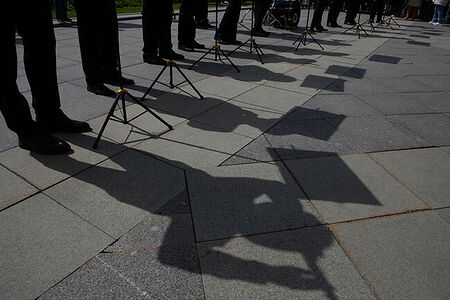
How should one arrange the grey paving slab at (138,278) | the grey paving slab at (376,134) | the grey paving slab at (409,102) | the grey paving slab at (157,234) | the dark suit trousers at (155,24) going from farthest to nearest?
the dark suit trousers at (155,24), the grey paving slab at (409,102), the grey paving slab at (376,134), the grey paving slab at (157,234), the grey paving slab at (138,278)

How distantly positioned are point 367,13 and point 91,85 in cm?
2274

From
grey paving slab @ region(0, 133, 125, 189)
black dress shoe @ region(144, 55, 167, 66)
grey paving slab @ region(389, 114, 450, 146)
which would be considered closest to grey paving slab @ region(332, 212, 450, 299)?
grey paving slab @ region(389, 114, 450, 146)

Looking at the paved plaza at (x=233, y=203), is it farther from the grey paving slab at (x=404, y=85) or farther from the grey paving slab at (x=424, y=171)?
the grey paving slab at (x=404, y=85)

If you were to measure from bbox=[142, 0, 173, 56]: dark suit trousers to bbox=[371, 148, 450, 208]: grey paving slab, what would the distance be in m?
4.60

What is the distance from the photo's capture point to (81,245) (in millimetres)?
2139

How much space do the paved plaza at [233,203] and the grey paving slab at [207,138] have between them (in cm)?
2

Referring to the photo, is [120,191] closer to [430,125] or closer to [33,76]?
[33,76]

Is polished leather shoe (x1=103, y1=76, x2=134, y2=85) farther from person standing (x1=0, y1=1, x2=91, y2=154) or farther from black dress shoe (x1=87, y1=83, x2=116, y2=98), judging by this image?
person standing (x1=0, y1=1, x2=91, y2=154)

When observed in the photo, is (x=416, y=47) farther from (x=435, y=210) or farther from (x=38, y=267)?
(x=38, y=267)

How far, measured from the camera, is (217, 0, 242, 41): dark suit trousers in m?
8.40

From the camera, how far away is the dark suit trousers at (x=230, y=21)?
8398 mm

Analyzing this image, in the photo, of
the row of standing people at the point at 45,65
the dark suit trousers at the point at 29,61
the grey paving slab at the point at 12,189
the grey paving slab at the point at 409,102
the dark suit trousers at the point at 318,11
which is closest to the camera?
the grey paving slab at the point at 12,189

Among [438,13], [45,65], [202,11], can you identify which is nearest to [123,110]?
[45,65]

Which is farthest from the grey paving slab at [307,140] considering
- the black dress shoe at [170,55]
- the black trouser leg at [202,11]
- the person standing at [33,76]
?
the black trouser leg at [202,11]
